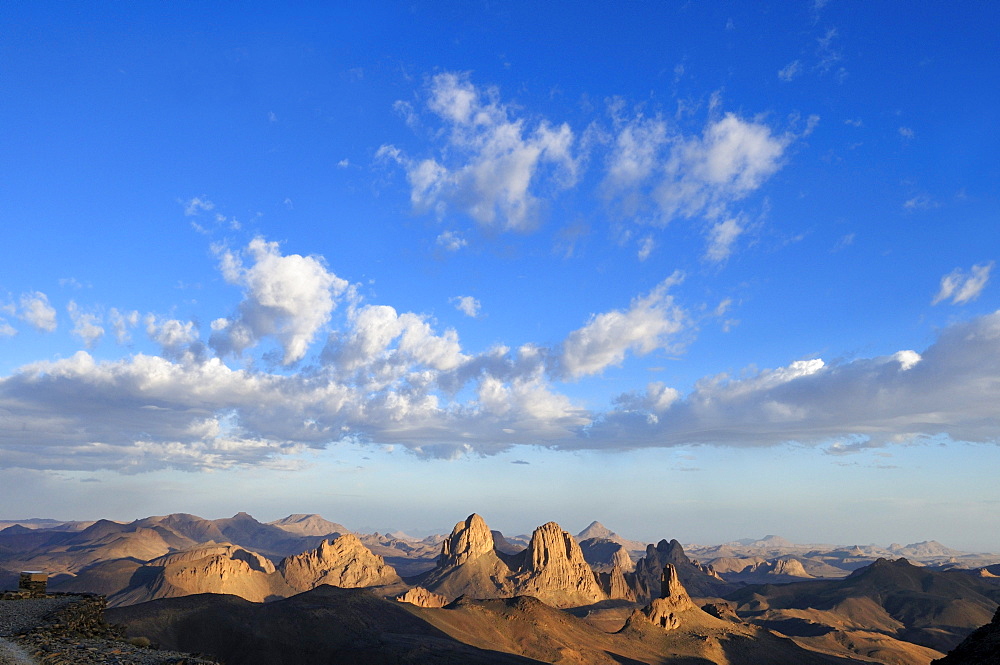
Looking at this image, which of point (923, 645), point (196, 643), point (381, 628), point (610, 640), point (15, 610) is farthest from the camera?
point (923, 645)

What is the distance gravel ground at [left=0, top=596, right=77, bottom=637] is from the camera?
29312mm

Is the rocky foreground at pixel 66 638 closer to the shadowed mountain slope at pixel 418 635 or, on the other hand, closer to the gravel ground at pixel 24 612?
the gravel ground at pixel 24 612

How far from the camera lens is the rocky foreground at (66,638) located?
80.0 feet

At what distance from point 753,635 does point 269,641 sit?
391 ft

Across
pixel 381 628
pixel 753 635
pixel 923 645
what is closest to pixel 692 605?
pixel 753 635

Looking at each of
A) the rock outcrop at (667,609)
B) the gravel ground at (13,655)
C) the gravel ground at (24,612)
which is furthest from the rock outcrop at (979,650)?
the rock outcrop at (667,609)

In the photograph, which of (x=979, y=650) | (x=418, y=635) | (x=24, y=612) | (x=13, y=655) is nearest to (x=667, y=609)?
(x=418, y=635)

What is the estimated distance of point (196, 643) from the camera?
101250mm

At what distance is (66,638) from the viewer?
91.1 feet

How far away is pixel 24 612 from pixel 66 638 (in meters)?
7.76

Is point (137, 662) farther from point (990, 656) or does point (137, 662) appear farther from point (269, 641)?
point (269, 641)

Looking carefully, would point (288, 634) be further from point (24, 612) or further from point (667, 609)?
point (667, 609)

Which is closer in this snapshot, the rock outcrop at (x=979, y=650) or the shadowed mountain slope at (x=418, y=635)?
the rock outcrop at (x=979, y=650)

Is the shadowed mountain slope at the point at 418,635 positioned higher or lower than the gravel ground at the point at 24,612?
lower
